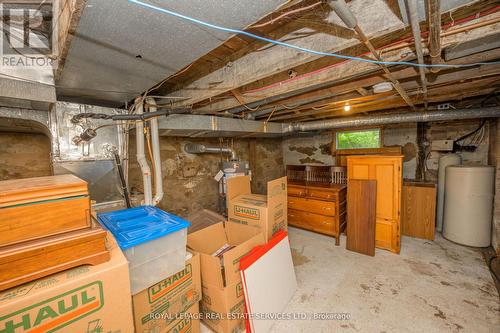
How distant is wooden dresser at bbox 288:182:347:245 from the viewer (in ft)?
9.77

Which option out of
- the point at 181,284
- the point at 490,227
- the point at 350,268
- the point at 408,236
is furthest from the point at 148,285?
the point at 490,227

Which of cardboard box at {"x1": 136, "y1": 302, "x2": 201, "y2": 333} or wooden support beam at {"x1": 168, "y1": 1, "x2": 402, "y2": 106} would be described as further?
cardboard box at {"x1": 136, "y1": 302, "x2": 201, "y2": 333}

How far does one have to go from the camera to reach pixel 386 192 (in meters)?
2.67

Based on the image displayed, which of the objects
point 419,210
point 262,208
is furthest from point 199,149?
point 419,210

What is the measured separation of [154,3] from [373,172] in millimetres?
2961

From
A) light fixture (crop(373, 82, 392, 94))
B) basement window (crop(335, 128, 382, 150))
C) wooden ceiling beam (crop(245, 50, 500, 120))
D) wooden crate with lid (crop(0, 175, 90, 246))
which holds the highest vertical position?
wooden ceiling beam (crop(245, 50, 500, 120))

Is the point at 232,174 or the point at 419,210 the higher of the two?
the point at 232,174

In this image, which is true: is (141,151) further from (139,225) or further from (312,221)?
(312,221)

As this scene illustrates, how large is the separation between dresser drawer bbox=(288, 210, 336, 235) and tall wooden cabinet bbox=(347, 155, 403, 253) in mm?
621

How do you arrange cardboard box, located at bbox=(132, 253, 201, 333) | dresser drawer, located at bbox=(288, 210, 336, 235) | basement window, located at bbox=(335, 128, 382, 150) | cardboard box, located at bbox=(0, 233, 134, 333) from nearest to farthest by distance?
cardboard box, located at bbox=(0, 233, 134, 333), cardboard box, located at bbox=(132, 253, 201, 333), dresser drawer, located at bbox=(288, 210, 336, 235), basement window, located at bbox=(335, 128, 382, 150)

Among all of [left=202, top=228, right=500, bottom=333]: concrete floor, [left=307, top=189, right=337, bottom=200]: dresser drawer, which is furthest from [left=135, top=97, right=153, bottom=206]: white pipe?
[left=307, top=189, right=337, bottom=200]: dresser drawer

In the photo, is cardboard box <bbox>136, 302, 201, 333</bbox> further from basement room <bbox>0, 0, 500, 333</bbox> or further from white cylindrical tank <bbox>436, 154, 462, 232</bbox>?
white cylindrical tank <bbox>436, 154, 462, 232</bbox>

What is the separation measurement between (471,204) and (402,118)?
150 centimetres

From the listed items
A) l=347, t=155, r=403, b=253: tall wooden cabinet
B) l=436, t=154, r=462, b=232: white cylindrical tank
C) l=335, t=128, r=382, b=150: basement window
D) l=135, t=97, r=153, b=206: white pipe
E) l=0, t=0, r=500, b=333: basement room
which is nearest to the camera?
l=0, t=0, r=500, b=333: basement room
